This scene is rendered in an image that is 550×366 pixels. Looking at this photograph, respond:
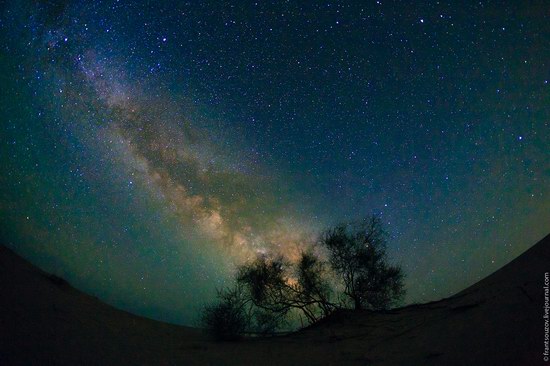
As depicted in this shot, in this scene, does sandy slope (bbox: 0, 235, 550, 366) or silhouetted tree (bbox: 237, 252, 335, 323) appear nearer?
sandy slope (bbox: 0, 235, 550, 366)

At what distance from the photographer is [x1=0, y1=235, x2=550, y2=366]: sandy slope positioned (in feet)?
14.8

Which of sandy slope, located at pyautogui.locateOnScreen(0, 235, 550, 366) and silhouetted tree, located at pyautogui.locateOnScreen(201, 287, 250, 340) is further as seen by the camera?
silhouetted tree, located at pyautogui.locateOnScreen(201, 287, 250, 340)

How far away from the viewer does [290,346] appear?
33.0 feet

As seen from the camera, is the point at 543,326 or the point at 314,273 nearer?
the point at 543,326

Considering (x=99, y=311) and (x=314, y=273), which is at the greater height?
(x=314, y=273)

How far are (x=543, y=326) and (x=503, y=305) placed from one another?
4.85ft

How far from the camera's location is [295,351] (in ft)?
29.4

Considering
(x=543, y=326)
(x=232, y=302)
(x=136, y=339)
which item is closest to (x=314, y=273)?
(x=232, y=302)

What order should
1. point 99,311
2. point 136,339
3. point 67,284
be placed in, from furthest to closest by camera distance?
point 67,284
point 99,311
point 136,339

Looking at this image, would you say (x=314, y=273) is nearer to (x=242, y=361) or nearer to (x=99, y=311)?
(x=242, y=361)

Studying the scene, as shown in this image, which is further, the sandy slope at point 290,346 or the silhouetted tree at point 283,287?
the silhouetted tree at point 283,287

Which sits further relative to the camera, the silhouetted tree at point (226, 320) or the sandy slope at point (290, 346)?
the silhouetted tree at point (226, 320)

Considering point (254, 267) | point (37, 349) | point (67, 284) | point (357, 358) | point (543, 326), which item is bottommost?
point (357, 358)

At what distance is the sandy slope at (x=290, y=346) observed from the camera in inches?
177
